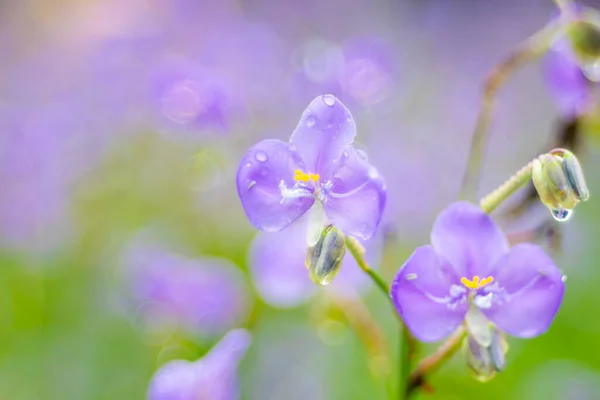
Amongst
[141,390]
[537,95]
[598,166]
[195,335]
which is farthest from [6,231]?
[537,95]

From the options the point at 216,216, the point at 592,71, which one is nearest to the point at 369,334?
the point at 592,71

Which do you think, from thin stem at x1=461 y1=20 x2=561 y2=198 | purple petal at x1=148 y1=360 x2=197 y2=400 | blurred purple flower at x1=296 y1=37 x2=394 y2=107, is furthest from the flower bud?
blurred purple flower at x1=296 y1=37 x2=394 y2=107

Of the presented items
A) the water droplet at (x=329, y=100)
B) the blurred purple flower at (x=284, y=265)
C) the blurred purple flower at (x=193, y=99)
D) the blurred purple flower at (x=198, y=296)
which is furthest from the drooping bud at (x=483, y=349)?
the blurred purple flower at (x=193, y=99)

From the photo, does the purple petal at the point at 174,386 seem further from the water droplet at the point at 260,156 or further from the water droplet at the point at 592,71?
the water droplet at the point at 592,71

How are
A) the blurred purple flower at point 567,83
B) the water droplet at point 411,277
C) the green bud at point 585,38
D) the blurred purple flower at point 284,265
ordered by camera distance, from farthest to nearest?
the blurred purple flower at point 284,265
the blurred purple flower at point 567,83
the green bud at point 585,38
the water droplet at point 411,277

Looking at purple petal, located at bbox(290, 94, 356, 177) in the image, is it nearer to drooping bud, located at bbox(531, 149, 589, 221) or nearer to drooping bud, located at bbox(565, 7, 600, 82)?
drooping bud, located at bbox(531, 149, 589, 221)

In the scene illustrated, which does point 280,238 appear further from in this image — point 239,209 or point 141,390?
point 239,209
